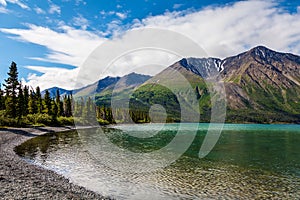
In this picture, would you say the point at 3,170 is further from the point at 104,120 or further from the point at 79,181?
the point at 104,120

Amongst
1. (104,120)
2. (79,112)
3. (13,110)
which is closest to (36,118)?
(13,110)

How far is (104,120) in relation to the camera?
169250 mm

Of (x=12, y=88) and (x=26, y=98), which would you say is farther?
(x=26, y=98)

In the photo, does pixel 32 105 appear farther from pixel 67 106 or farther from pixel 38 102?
pixel 67 106

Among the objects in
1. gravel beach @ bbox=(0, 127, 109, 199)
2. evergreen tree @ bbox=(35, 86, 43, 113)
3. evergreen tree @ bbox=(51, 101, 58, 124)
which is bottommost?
gravel beach @ bbox=(0, 127, 109, 199)

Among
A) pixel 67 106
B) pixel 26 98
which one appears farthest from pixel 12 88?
pixel 67 106

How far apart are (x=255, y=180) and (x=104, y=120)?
483 ft

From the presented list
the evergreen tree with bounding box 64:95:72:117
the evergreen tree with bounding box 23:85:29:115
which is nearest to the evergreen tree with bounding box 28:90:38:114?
the evergreen tree with bounding box 23:85:29:115

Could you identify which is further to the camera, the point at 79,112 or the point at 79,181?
the point at 79,112

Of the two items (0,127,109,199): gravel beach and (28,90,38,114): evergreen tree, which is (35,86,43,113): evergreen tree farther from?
(0,127,109,199): gravel beach

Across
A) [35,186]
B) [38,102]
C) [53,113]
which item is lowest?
[35,186]

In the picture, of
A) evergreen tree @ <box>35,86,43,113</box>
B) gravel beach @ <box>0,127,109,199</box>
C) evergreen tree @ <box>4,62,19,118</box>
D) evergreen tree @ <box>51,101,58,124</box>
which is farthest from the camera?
evergreen tree @ <box>51,101,58,124</box>

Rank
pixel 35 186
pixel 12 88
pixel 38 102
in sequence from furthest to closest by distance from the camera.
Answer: pixel 38 102 < pixel 12 88 < pixel 35 186

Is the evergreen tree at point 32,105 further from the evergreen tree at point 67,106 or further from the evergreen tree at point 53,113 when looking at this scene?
the evergreen tree at point 67,106
